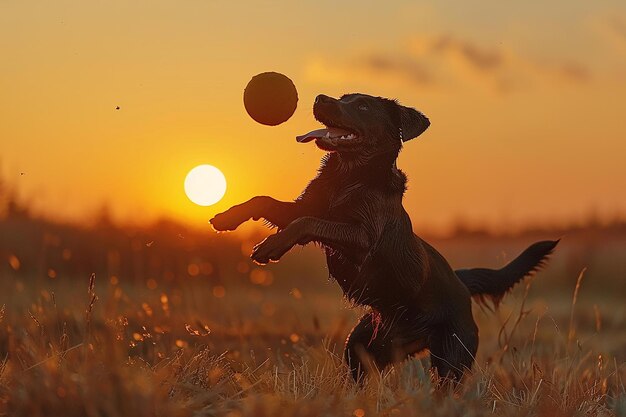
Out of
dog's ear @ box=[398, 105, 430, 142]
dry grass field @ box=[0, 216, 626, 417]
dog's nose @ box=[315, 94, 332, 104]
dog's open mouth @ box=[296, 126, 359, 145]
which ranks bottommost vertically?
dry grass field @ box=[0, 216, 626, 417]

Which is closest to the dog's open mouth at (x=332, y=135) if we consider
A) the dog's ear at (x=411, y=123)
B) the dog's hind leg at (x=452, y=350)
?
the dog's ear at (x=411, y=123)

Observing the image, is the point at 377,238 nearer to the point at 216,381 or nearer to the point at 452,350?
the point at 452,350

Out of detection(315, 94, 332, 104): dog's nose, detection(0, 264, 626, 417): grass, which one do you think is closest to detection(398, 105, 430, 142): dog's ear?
detection(315, 94, 332, 104): dog's nose

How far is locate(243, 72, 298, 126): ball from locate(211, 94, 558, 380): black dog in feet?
0.77

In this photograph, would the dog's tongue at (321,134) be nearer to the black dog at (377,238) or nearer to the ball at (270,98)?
the black dog at (377,238)

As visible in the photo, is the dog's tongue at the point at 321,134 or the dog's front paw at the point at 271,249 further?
the dog's tongue at the point at 321,134

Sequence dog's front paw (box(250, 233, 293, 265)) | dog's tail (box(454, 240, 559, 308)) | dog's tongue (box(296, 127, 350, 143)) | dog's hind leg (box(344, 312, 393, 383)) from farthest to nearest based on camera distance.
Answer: dog's tail (box(454, 240, 559, 308)) → dog's hind leg (box(344, 312, 393, 383)) → dog's tongue (box(296, 127, 350, 143)) → dog's front paw (box(250, 233, 293, 265))

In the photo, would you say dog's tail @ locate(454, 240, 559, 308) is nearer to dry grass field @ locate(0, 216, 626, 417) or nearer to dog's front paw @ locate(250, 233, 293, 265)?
dry grass field @ locate(0, 216, 626, 417)

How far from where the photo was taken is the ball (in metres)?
6.61

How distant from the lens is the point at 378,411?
4.73 metres

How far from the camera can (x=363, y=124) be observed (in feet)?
21.8

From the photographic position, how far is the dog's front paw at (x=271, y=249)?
601cm

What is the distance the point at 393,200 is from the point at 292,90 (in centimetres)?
104

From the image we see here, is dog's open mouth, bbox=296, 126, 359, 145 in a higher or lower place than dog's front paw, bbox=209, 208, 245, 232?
higher
